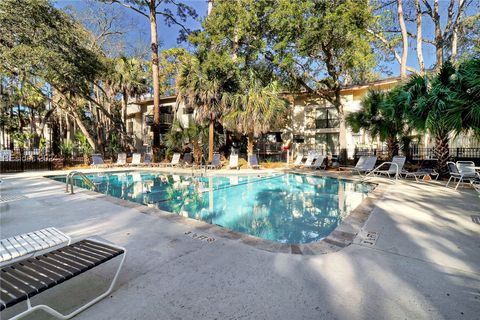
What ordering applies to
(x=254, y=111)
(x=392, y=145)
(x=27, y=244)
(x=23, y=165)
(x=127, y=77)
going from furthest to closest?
(x=127, y=77) → (x=254, y=111) → (x=23, y=165) → (x=392, y=145) → (x=27, y=244)

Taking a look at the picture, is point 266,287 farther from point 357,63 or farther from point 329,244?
point 357,63

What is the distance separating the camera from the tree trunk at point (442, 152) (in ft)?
32.8

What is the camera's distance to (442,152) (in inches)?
400

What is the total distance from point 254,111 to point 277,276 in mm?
13720

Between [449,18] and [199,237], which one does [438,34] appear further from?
[199,237]

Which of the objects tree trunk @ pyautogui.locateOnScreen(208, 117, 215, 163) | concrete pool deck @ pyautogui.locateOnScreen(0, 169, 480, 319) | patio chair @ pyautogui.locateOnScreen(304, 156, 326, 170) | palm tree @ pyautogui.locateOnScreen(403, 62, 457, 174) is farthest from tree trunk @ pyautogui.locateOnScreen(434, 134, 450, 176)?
tree trunk @ pyautogui.locateOnScreen(208, 117, 215, 163)

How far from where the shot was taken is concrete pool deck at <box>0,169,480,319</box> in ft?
7.63

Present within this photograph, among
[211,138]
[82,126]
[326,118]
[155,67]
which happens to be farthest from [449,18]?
[82,126]

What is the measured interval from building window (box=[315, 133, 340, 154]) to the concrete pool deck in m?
17.3

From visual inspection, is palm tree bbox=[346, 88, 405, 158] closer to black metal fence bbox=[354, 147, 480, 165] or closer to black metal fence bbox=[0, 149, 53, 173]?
black metal fence bbox=[354, 147, 480, 165]

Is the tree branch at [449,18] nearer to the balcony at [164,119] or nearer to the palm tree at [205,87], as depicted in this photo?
the palm tree at [205,87]

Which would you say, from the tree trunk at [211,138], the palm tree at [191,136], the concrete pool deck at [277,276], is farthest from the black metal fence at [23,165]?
the concrete pool deck at [277,276]

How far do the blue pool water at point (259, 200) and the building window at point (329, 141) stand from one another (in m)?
9.62

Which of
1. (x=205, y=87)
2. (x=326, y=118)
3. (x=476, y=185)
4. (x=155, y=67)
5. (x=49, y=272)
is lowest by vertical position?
(x=476, y=185)
